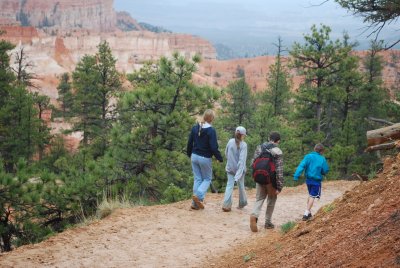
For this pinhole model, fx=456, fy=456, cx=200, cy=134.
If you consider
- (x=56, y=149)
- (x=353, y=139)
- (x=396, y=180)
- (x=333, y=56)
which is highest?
(x=333, y=56)

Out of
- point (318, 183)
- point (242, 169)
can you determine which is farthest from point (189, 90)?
point (318, 183)

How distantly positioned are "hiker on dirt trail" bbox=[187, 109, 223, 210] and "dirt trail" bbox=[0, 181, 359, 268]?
0.70 metres

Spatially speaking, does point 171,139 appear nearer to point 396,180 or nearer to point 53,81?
point 396,180

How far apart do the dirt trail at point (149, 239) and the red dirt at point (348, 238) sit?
73cm

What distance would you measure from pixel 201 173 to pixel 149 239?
1.92m

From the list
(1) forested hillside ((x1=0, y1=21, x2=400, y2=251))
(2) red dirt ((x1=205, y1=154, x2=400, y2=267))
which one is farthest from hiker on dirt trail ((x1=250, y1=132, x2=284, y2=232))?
(1) forested hillside ((x1=0, y1=21, x2=400, y2=251))

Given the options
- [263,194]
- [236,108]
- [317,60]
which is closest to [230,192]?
[263,194]

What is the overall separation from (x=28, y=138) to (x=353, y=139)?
68.6ft

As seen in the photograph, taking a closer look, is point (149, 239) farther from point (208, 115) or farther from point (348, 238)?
point (348, 238)

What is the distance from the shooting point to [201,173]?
29.7ft

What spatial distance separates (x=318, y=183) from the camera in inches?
324

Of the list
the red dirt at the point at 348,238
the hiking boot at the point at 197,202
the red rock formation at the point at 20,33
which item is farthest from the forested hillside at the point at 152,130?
the red rock formation at the point at 20,33

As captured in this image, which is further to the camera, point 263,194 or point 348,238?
point 263,194

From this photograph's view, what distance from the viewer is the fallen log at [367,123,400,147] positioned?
24.1ft
